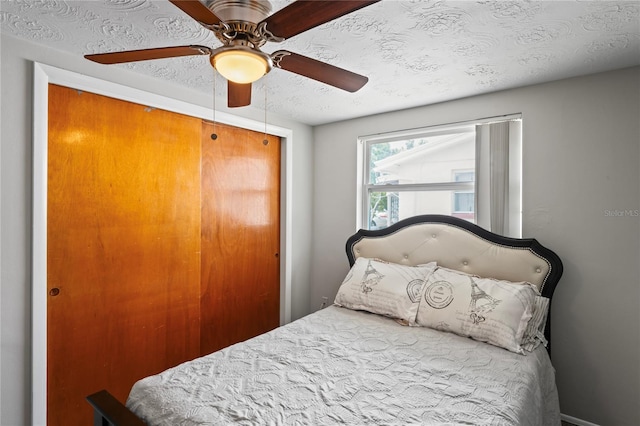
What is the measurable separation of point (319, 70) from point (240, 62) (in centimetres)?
41

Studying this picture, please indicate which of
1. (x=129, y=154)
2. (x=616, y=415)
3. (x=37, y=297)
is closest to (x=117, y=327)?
(x=37, y=297)

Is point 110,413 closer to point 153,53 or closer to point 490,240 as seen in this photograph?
point 153,53

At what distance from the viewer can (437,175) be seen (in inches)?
113

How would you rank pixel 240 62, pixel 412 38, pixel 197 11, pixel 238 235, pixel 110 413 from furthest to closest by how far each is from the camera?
pixel 238 235 → pixel 412 38 → pixel 110 413 → pixel 240 62 → pixel 197 11

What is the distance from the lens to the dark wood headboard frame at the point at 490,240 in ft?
7.11

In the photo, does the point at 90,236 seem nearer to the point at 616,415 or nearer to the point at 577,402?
the point at 577,402

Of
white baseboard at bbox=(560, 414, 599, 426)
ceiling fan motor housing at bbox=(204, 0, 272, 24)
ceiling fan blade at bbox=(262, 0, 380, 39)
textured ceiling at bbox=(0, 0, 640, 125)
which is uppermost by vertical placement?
textured ceiling at bbox=(0, 0, 640, 125)

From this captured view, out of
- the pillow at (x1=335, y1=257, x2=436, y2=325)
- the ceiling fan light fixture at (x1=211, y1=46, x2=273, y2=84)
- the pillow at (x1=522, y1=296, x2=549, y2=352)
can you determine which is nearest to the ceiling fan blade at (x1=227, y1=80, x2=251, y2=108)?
the ceiling fan light fixture at (x1=211, y1=46, x2=273, y2=84)

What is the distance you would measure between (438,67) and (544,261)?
56.3 inches

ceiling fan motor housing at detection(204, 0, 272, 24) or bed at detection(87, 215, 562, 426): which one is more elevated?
ceiling fan motor housing at detection(204, 0, 272, 24)

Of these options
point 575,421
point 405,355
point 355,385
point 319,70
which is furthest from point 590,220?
point 319,70

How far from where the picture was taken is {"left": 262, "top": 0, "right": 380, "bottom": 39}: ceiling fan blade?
1.00m

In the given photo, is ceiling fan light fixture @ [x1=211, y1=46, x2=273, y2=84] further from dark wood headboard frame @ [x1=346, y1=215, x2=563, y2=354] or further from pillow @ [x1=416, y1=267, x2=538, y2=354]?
dark wood headboard frame @ [x1=346, y1=215, x2=563, y2=354]

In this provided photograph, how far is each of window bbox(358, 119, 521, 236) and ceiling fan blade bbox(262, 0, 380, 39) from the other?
1911 millimetres
